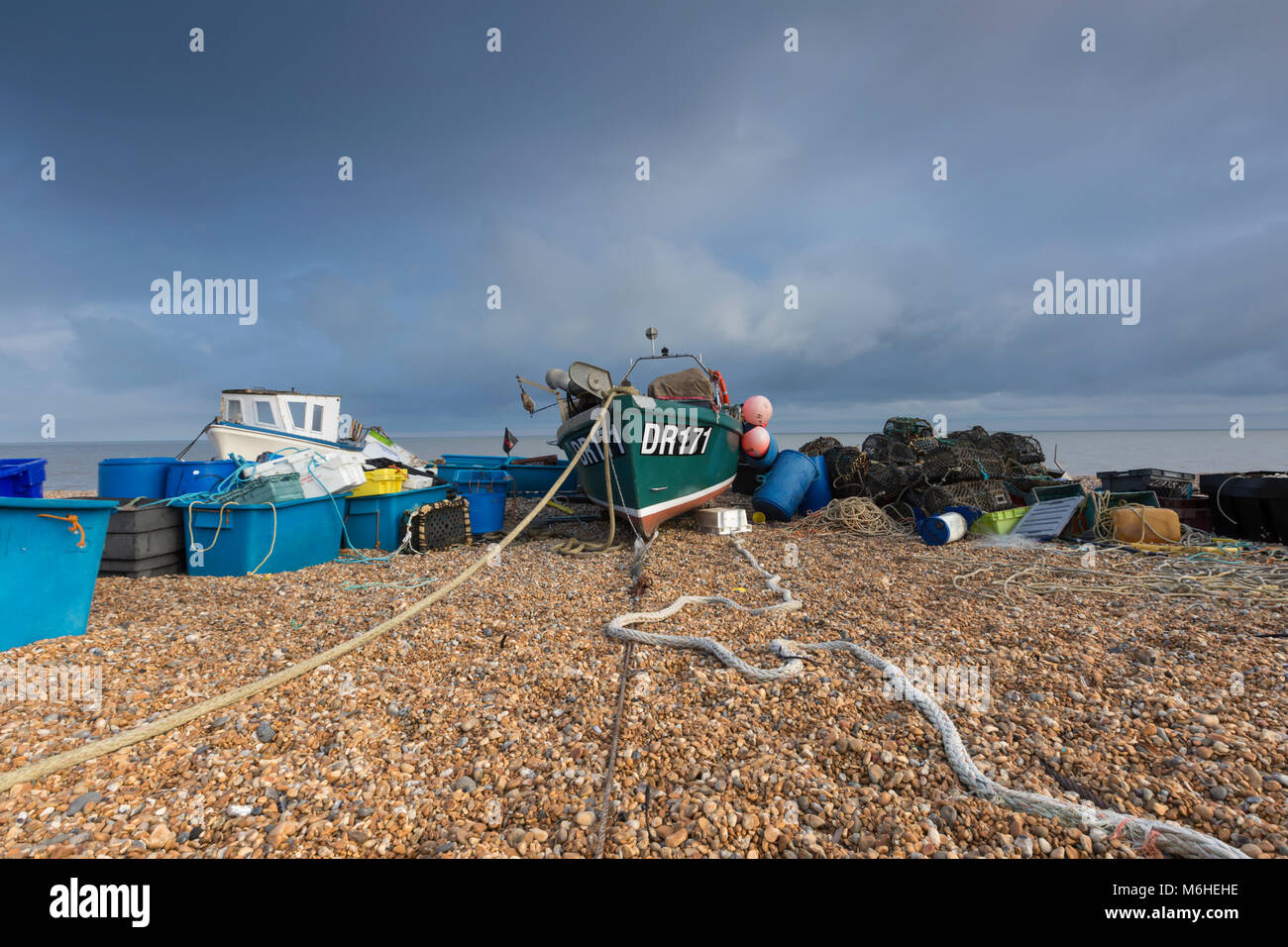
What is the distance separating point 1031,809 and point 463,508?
309 inches

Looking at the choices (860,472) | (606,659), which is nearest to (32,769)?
(606,659)

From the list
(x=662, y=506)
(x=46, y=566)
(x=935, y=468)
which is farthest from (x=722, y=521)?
(x=46, y=566)

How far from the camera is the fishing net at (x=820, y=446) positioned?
13.1 meters

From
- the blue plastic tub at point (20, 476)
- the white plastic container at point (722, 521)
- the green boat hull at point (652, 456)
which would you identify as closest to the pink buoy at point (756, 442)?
the green boat hull at point (652, 456)

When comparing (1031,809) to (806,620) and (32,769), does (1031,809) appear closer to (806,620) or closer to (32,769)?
(806,620)

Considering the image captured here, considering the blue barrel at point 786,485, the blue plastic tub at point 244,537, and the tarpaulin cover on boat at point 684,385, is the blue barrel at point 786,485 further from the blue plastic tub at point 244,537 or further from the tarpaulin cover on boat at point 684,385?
the blue plastic tub at point 244,537

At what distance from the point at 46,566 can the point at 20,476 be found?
303 centimetres

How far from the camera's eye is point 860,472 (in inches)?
441

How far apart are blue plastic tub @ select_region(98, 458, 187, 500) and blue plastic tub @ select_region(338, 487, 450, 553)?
Answer: 208 cm

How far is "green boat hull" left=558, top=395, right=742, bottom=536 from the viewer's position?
7.98 meters

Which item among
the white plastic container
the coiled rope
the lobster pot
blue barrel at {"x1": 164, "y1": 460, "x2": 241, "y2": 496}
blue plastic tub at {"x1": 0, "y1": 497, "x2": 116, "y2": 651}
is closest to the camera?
blue plastic tub at {"x1": 0, "y1": 497, "x2": 116, "y2": 651}

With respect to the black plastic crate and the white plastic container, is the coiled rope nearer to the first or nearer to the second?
the white plastic container

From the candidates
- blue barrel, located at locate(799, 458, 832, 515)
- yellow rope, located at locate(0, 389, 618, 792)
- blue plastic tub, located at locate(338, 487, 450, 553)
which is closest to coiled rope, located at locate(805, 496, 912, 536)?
blue barrel, located at locate(799, 458, 832, 515)

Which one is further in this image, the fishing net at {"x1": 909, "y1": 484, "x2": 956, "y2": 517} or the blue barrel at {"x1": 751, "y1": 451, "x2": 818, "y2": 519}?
the blue barrel at {"x1": 751, "y1": 451, "x2": 818, "y2": 519}
